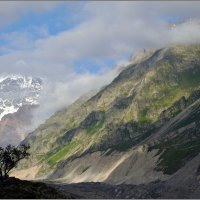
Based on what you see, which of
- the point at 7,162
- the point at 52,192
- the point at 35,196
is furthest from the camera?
the point at 7,162

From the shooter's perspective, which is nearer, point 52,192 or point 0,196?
point 0,196

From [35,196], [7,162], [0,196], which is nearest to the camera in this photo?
[0,196]

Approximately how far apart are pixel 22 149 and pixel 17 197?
7390cm

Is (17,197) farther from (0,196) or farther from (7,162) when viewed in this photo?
(7,162)

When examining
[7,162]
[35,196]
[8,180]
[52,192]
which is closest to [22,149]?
[7,162]

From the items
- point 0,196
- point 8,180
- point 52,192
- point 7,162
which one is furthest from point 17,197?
point 7,162

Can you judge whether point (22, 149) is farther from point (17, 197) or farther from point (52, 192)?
point (17, 197)

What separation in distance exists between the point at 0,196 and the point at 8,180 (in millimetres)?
31897

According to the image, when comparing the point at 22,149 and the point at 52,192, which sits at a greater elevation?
the point at 22,149

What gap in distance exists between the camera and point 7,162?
173750 mm

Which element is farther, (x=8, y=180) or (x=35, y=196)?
(x=8, y=180)

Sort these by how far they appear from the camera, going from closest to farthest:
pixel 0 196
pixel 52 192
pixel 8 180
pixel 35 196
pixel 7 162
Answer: pixel 0 196 → pixel 35 196 → pixel 52 192 → pixel 8 180 → pixel 7 162

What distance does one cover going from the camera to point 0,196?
10825 cm

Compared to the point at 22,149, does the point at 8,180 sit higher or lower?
lower
